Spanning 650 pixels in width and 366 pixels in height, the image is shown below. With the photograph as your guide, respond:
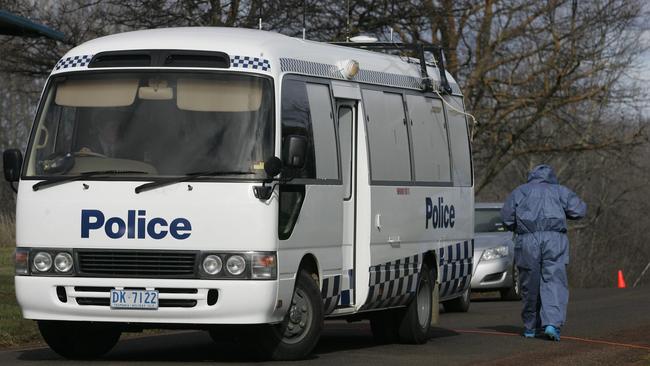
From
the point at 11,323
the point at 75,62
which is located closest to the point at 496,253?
the point at 11,323

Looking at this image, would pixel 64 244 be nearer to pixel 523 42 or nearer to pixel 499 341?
pixel 499 341

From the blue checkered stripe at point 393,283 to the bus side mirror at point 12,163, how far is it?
3265mm

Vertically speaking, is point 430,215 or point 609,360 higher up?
point 430,215

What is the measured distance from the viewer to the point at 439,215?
1574cm

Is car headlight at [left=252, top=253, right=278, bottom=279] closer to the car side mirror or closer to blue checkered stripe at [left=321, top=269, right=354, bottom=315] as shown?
the car side mirror

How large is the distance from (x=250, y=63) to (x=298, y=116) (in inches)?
24.4

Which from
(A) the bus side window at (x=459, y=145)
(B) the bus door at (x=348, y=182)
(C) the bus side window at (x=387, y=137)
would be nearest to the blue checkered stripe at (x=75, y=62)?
(B) the bus door at (x=348, y=182)

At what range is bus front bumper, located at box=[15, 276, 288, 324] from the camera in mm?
11602

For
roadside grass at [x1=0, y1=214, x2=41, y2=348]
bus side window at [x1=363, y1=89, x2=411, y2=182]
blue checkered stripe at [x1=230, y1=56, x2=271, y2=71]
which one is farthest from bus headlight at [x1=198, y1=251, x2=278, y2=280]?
roadside grass at [x1=0, y1=214, x2=41, y2=348]

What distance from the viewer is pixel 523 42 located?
104 feet

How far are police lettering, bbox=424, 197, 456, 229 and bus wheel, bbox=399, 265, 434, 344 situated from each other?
465 millimetres

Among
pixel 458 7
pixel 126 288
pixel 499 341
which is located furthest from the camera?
pixel 458 7

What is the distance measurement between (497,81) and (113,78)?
19221 mm

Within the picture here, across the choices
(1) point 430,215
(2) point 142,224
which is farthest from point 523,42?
(2) point 142,224
